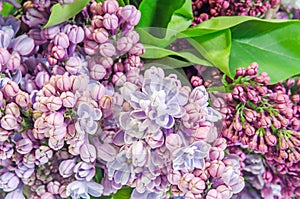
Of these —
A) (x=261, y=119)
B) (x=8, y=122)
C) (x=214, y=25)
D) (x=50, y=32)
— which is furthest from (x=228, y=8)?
(x=8, y=122)

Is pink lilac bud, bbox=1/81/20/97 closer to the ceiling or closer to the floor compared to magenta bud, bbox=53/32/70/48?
closer to the floor

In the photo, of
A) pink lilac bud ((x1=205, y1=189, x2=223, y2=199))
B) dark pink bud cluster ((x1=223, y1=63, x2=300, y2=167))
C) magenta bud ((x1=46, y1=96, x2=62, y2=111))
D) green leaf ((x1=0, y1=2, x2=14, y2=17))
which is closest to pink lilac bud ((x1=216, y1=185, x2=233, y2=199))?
pink lilac bud ((x1=205, y1=189, x2=223, y2=199))

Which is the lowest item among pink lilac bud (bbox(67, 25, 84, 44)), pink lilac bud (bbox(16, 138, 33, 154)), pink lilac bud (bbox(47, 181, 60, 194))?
pink lilac bud (bbox(47, 181, 60, 194))

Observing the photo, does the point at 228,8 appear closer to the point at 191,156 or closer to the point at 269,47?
the point at 269,47

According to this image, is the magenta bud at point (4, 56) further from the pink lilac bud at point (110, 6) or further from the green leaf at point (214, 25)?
the green leaf at point (214, 25)

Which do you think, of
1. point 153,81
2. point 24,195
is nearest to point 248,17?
point 153,81

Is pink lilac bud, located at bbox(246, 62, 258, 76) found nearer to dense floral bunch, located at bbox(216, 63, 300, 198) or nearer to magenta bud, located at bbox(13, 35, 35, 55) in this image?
dense floral bunch, located at bbox(216, 63, 300, 198)

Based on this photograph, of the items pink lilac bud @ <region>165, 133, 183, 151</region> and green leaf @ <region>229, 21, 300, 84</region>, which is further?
green leaf @ <region>229, 21, 300, 84</region>
